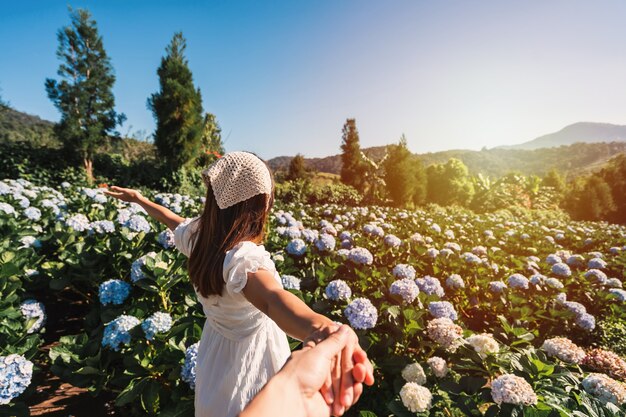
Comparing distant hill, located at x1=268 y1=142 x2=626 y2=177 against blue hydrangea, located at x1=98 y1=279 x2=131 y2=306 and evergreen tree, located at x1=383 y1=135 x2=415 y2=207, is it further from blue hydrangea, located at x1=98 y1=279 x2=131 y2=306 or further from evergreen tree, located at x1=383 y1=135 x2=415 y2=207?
blue hydrangea, located at x1=98 y1=279 x2=131 y2=306

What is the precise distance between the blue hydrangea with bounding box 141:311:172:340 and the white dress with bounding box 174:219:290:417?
1.70 feet

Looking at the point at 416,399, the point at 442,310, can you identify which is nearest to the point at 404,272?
the point at 442,310

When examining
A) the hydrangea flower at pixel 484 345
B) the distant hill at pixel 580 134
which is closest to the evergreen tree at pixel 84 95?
the hydrangea flower at pixel 484 345

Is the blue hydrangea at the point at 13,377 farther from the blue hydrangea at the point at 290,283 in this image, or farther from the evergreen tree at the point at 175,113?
the evergreen tree at the point at 175,113

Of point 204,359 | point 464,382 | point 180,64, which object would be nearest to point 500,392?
point 464,382

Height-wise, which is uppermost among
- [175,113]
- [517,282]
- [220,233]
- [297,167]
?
[175,113]

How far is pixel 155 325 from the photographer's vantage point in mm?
1732

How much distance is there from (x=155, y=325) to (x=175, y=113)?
14689mm

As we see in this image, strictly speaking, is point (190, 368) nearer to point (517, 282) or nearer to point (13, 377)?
point (13, 377)

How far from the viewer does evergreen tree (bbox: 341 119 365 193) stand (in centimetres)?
2516

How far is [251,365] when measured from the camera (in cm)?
124

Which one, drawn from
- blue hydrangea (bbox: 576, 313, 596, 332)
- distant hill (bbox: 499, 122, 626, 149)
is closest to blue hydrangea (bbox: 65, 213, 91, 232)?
blue hydrangea (bbox: 576, 313, 596, 332)

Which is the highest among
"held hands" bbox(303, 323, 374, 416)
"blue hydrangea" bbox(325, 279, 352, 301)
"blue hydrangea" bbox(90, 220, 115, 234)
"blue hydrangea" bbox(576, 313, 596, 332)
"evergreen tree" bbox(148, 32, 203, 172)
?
"evergreen tree" bbox(148, 32, 203, 172)

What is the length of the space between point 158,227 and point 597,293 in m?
5.59
